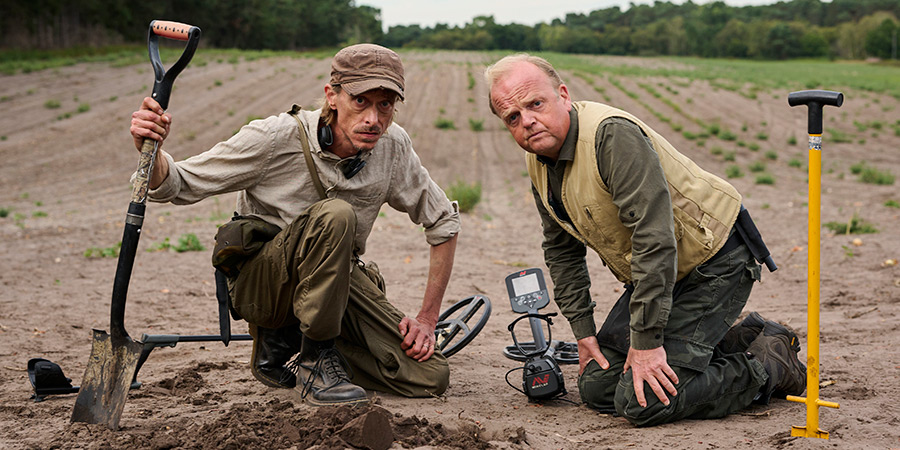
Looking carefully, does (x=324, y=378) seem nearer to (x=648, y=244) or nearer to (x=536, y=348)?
(x=536, y=348)

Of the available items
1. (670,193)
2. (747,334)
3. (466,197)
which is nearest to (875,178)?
(466,197)

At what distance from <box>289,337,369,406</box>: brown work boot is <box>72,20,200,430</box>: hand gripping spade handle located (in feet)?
2.45

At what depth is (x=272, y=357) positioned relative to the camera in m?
3.75

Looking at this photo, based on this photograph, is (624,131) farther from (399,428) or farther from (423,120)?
(423,120)

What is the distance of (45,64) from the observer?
25219 millimetres

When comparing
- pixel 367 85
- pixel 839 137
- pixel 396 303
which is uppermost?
pixel 367 85

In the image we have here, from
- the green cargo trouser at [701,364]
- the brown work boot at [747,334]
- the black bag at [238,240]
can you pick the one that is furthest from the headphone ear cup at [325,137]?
the brown work boot at [747,334]

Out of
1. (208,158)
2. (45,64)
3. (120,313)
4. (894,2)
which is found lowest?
(120,313)

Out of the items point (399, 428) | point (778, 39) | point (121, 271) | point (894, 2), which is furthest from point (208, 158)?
point (894, 2)

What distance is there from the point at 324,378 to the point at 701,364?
1701 millimetres

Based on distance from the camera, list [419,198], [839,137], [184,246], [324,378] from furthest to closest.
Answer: [839,137] → [184,246] → [419,198] → [324,378]

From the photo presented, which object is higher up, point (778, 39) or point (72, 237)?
point (778, 39)

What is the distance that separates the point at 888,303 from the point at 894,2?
453 ft

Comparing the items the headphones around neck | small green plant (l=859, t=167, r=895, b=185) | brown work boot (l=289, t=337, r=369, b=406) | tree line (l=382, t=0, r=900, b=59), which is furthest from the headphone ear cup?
tree line (l=382, t=0, r=900, b=59)
